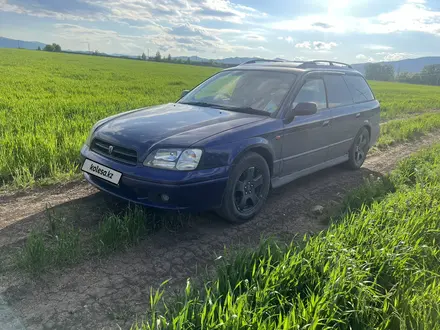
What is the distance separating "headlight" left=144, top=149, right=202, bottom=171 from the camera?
3.41 metres

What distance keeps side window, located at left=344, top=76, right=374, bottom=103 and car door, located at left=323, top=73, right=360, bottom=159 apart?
167 millimetres

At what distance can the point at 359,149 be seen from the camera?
6.40m

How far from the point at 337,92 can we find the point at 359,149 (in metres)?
1.36

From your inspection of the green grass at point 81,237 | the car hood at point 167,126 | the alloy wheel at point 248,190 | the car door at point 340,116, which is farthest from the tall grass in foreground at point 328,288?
the car door at point 340,116

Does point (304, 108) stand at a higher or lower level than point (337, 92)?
lower

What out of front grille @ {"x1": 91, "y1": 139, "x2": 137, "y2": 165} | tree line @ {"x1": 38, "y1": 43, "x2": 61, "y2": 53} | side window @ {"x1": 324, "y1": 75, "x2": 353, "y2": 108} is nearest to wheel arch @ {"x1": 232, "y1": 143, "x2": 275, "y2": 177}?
front grille @ {"x1": 91, "y1": 139, "x2": 137, "y2": 165}

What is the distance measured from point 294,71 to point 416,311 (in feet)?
10.8

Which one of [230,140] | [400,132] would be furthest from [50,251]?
[400,132]

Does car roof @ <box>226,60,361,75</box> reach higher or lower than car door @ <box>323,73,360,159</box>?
higher

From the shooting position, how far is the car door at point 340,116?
536 centimetres

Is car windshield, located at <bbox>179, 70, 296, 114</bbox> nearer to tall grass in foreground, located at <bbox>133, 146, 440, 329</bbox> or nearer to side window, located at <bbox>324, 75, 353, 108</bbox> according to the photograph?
side window, located at <bbox>324, 75, 353, 108</bbox>

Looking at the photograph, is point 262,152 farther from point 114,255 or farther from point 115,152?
point 114,255

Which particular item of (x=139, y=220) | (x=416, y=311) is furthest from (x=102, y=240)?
(x=416, y=311)

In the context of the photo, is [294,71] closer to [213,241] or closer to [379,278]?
[213,241]
